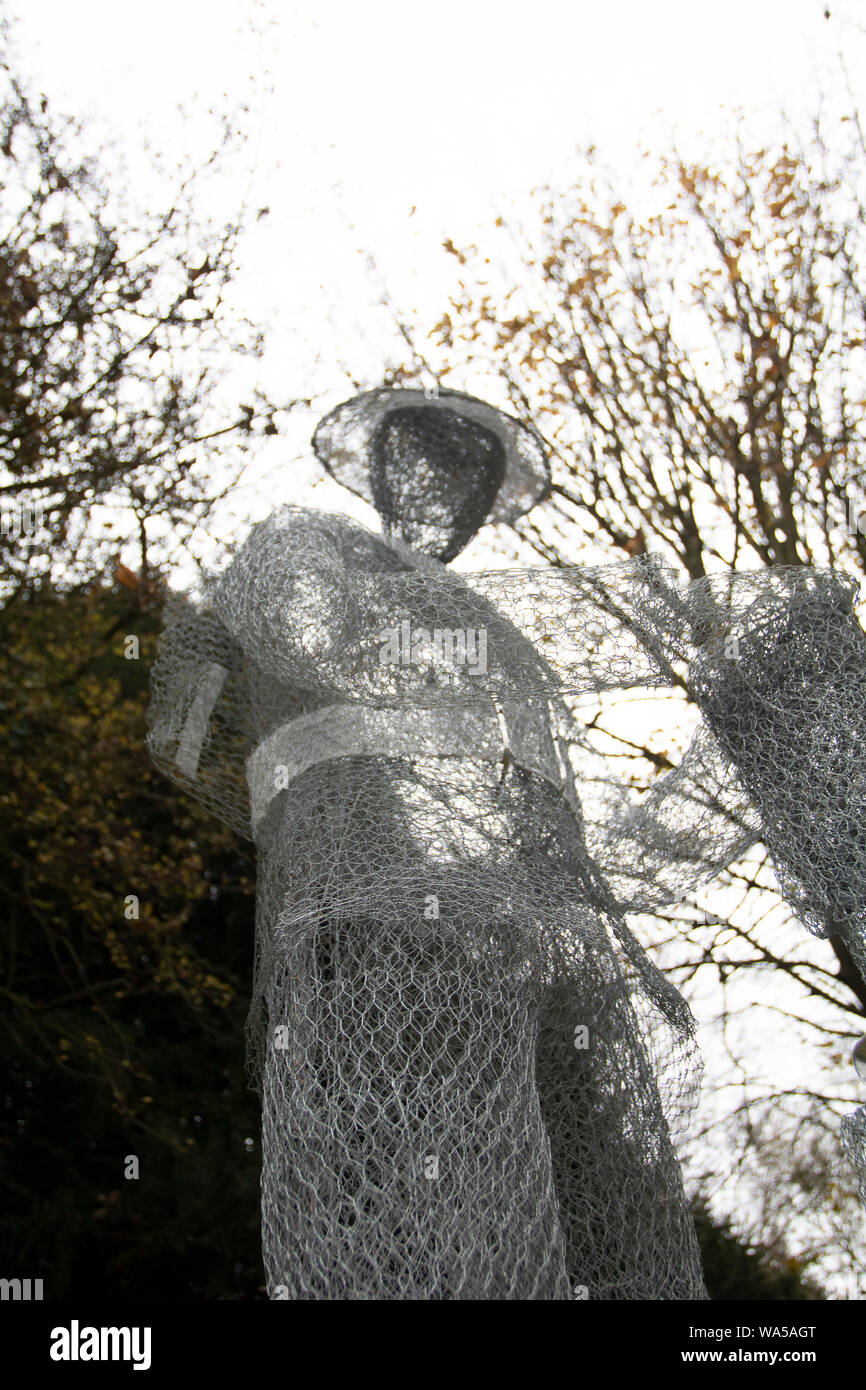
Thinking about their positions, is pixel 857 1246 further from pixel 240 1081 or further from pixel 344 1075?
pixel 344 1075

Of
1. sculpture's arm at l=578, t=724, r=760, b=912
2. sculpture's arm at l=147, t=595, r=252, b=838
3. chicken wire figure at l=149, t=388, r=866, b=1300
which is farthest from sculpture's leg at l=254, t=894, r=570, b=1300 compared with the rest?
sculpture's arm at l=147, t=595, r=252, b=838

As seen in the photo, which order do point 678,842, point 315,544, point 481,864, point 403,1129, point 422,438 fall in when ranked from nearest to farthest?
point 403,1129 < point 481,864 < point 315,544 < point 678,842 < point 422,438

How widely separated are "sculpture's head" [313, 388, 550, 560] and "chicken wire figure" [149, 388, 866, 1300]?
173mm

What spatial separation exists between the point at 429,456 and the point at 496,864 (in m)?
1.11

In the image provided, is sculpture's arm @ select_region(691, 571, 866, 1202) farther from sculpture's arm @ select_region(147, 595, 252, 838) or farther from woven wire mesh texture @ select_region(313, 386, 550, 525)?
sculpture's arm @ select_region(147, 595, 252, 838)

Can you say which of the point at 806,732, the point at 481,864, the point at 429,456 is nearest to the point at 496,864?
the point at 481,864

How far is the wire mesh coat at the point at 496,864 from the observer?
7.39 feet

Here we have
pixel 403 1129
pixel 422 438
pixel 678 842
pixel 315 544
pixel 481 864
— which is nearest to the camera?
pixel 403 1129

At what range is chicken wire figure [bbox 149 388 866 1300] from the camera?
221cm

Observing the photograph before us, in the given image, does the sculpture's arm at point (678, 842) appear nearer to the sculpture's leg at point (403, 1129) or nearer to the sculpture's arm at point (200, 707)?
the sculpture's leg at point (403, 1129)

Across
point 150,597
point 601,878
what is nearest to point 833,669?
point 601,878

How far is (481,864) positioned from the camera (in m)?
2.56

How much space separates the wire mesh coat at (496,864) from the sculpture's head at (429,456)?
0.22m

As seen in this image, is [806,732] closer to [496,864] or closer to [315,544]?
[496,864]
